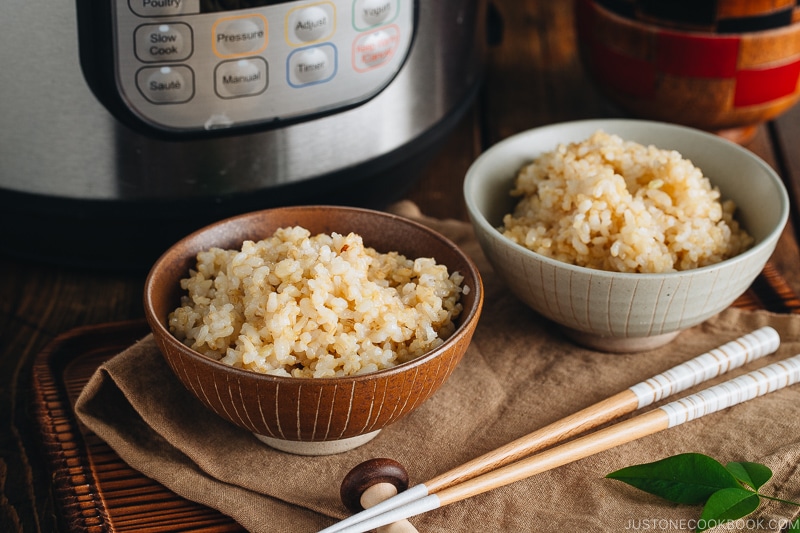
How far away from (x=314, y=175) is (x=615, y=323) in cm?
43

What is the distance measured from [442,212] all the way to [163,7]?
0.60 metres

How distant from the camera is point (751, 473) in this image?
2.83 ft

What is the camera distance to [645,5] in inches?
54.1

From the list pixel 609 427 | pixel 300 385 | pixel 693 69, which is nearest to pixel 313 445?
pixel 300 385

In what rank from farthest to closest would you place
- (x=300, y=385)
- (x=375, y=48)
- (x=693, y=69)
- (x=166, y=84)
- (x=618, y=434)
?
(x=693, y=69)
(x=375, y=48)
(x=166, y=84)
(x=618, y=434)
(x=300, y=385)

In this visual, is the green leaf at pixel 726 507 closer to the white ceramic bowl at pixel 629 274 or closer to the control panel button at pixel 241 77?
the white ceramic bowl at pixel 629 274

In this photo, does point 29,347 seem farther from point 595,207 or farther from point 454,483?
point 595,207

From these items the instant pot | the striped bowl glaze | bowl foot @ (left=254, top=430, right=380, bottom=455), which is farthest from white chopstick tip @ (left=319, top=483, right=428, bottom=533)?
the striped bowl glaze

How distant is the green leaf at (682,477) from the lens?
84 centimetres

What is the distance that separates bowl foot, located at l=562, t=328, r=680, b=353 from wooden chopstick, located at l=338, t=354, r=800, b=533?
111 millimetres

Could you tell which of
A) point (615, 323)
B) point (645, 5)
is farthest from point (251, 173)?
point (645, 5)

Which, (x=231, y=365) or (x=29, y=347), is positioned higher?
(x=231, y=365)

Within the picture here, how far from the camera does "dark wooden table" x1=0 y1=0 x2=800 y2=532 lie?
96 cm

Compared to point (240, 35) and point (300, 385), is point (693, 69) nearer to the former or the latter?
point (240, 35)
